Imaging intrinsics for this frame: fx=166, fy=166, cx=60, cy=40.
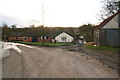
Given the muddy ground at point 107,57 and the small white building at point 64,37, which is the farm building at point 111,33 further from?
the small white building at point 64,37

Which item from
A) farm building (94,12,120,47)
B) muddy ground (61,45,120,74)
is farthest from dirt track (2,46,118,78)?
farm building (94,12,120,47)

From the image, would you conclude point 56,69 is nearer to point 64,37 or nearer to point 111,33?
point 111,33

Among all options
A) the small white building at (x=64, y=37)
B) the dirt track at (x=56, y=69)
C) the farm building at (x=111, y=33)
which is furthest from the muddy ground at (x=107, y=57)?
the small white building at (x=64, y=37)

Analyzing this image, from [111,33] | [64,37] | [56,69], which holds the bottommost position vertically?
[56,69]

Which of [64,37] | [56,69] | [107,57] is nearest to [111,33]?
[107,57]

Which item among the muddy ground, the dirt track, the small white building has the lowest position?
the dirt track

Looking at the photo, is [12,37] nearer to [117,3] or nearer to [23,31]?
[23,31]

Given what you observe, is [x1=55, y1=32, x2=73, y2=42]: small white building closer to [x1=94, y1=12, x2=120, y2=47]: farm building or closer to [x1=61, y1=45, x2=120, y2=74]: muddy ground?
[x1=94, y1=12, x2=120, y2=47]: farm building

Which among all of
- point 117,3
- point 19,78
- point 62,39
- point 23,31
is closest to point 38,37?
point 62,39

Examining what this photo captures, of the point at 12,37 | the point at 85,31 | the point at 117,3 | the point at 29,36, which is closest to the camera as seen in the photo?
the point at 117,3

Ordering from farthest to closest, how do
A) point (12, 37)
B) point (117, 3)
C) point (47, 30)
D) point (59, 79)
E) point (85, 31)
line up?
point (12, 37), point (47, 30), point (85, 31), point (117, 3), point (59, 79)

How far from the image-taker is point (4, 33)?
257 ft

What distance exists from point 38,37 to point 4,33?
750 inches

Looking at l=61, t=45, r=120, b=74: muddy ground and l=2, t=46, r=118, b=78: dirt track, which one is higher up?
l=61, t=45, r=120, b=74: muddy ground
